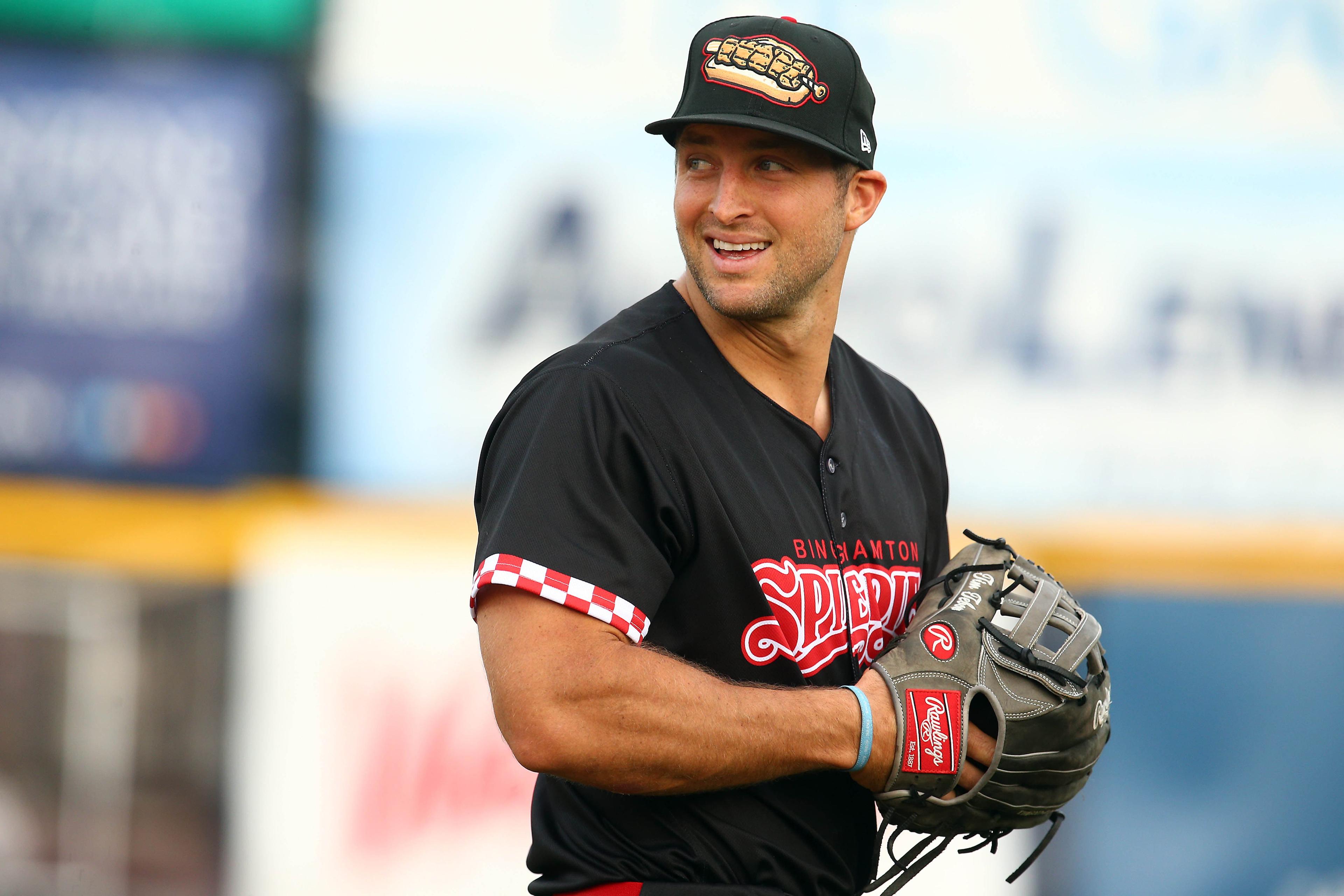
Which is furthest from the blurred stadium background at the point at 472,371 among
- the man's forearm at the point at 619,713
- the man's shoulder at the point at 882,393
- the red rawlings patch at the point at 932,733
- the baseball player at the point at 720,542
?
the man's forearm at the point at 619,713

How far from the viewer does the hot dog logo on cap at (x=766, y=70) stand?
206 cm

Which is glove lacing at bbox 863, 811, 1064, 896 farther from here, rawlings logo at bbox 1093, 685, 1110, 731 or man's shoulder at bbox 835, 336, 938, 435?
man's shoulder at bbox 835, 336, 938, 435

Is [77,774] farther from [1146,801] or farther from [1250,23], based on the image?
[1250,23]

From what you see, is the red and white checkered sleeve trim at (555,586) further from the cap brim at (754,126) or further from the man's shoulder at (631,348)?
the cap brim at (754,126)

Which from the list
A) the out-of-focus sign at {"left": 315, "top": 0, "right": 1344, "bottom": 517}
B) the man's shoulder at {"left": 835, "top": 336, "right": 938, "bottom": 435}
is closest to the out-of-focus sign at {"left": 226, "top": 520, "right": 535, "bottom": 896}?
the out-of-focus sign at {"left": 315, "top": 0, "right": 1344, "bottom": 517}

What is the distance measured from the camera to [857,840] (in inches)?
82.7

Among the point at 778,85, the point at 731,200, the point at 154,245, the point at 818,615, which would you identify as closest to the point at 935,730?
the point at 818,615

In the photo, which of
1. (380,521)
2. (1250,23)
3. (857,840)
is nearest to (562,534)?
(857,840)

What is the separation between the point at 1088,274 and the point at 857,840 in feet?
9.93

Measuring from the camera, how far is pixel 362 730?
4430mm

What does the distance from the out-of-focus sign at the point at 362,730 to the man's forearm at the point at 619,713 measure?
2.69 metres

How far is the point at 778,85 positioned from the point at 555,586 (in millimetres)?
827

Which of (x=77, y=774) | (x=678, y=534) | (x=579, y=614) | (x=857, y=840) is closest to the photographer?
(x=579, y=614)

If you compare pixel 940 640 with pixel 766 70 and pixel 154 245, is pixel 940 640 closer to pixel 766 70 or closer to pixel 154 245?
pixel 766 70
